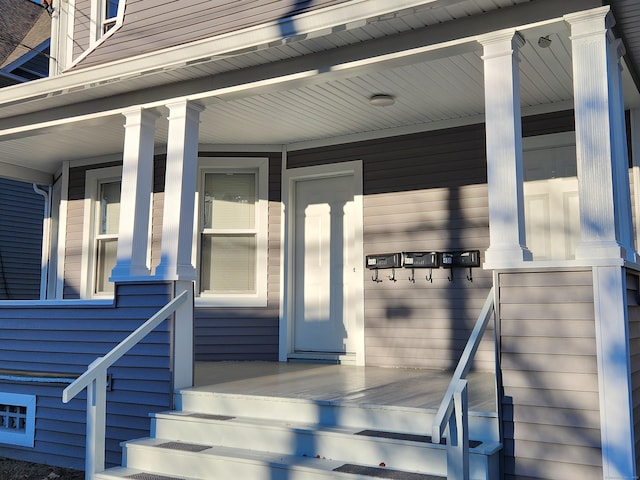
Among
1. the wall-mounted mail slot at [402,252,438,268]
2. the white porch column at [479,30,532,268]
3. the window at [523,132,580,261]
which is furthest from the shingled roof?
A: the white porch column at [479,30,532,268]

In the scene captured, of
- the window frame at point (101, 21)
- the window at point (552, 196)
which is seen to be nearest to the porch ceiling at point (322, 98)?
the window at point (552, 196)

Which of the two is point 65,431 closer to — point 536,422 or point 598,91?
point 536,422

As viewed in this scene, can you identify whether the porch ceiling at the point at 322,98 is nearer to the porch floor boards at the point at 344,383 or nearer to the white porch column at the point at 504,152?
the white porch column at the point at 504,152

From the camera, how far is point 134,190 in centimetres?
544

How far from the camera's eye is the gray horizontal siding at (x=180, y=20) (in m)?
5.08

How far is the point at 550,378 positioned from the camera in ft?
12.1

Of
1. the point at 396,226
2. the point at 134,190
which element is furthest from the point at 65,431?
the point at 396,226

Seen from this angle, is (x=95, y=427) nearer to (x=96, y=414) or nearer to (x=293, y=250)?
(x=96, y=414)

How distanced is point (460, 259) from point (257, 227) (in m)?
2.27

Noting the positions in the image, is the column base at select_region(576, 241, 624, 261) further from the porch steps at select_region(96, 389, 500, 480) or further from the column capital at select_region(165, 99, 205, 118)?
the column capital at select_region(165, 99, 205, 118)

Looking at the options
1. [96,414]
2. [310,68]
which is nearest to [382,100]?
[310,68]

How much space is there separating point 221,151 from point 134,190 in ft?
6.71

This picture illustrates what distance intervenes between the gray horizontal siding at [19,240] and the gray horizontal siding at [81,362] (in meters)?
6.19

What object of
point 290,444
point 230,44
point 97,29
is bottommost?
point 290,444
